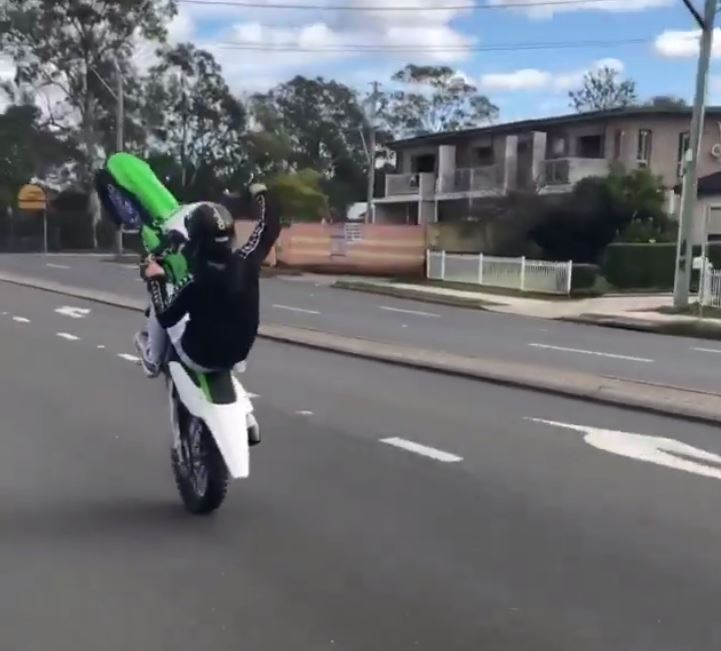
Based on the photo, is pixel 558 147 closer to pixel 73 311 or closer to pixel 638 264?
pixel 638 264

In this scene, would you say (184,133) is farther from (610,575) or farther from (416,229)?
(610,575)

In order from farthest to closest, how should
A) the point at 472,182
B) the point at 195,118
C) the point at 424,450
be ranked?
the point at 195,118 < the point at 472,182 < the point at 424,450

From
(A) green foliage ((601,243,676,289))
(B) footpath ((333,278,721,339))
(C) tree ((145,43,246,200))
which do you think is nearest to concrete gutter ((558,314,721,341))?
(B) footpath ((333,278,721,339))

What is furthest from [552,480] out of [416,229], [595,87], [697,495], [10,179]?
[595,87]

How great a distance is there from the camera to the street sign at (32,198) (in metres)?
64.9

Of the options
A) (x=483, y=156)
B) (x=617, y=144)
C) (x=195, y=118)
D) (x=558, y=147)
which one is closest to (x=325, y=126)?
(x=195, y=118)

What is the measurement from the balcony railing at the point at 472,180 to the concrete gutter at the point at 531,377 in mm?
30480

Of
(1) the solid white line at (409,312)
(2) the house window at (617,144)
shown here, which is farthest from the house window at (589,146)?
(1) the solid white line at (409,312)

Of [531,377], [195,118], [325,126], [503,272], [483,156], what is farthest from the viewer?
[325,126]

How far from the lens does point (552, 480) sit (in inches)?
282

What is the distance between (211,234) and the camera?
5809mm

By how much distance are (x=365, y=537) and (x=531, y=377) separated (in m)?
6.21

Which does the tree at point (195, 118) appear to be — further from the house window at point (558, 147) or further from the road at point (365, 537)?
the road at point (365, 537)

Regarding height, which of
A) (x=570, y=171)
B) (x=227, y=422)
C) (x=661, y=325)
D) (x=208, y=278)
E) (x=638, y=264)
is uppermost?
(x=570, y=171)
